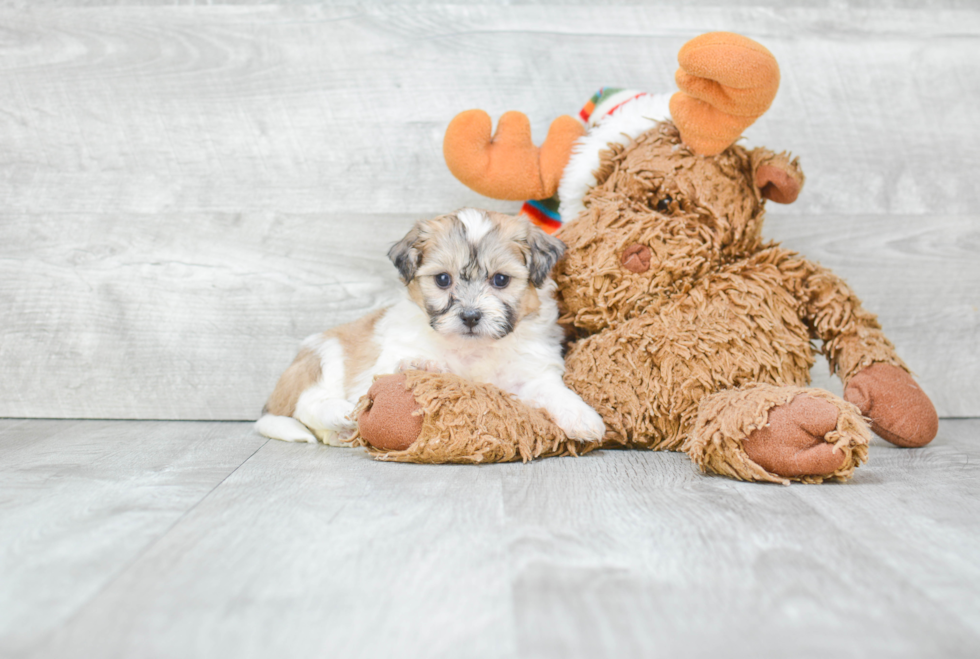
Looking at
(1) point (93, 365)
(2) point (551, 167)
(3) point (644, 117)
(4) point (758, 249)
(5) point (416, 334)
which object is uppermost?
(3) point (644, 117)

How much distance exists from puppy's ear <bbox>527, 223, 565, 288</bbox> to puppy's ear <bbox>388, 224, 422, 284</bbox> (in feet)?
0.98

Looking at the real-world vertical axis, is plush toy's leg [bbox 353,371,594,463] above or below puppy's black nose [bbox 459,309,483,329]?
below

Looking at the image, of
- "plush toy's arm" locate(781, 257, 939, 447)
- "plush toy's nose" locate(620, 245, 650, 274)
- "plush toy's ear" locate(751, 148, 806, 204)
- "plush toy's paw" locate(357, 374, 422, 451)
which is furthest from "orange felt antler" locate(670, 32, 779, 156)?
"plush toy's paw" locate(357, 374, 422, 451)

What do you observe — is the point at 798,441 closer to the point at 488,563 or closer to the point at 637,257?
the point at 637,257

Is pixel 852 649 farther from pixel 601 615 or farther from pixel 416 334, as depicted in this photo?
pixel 416 334

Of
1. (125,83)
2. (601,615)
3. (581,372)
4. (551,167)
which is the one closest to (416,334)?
(581,372)

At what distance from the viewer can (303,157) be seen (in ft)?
7.94

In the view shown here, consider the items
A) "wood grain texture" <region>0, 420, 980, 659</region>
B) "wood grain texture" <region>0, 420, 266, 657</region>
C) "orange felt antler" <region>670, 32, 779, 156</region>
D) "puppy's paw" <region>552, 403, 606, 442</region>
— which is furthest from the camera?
"puppy's paw" <region>552, 403, 606, 442</region>

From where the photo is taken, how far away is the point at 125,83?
240 cm

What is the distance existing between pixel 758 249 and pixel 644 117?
1.54 ft

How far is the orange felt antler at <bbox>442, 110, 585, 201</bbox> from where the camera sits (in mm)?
1962

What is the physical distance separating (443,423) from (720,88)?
1.00 m

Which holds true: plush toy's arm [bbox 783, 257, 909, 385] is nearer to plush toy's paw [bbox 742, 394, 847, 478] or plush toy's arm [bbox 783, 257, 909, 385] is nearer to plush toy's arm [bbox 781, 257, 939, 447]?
plush toy's arm [bbox 781, 257, 939, 447]

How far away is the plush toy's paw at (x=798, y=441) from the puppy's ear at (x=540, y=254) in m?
0.66
